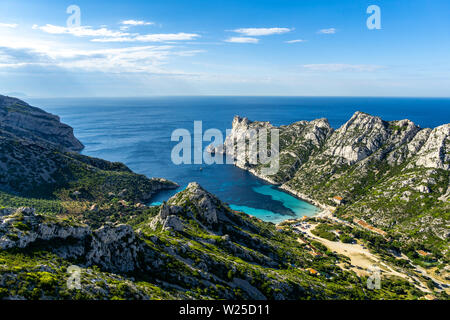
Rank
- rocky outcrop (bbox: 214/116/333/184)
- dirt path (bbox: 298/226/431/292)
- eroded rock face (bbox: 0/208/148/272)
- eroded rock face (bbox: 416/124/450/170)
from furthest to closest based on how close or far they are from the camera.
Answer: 1. rocky outcrop (bbox: 214/116/333/184)
2. eroded rock face (bbox: 416/124/450/170)
3. dirt path (bbox: 298/226/431/292)
4. eroded rock face (bbox: 0/208/148/272)

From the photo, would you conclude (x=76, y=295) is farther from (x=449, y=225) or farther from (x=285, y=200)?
(x=285, y=200)

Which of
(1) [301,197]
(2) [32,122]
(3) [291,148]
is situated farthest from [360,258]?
(2) [32,122]

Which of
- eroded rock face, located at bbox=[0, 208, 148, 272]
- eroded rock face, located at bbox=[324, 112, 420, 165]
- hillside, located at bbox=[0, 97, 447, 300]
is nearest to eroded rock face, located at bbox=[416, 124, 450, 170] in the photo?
eroded rock face, located at bbox=[324, 112, 420, 165]

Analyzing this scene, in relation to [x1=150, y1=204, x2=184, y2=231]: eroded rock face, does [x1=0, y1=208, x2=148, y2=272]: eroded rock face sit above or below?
above

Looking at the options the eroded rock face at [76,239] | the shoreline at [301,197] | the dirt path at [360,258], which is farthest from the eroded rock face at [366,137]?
the eroded rock face at [76,239]

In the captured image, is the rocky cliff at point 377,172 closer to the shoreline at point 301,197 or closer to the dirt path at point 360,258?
the shoreline at point 301,197

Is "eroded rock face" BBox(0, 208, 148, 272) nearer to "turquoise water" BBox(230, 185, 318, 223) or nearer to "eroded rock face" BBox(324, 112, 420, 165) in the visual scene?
"turquoise water" BBox(230, 185, 318, 223)

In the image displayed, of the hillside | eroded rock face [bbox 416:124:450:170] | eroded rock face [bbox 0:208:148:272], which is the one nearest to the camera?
the hillside

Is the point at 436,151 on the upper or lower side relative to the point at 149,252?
upper

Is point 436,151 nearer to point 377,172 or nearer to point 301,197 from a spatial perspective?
point 377,172

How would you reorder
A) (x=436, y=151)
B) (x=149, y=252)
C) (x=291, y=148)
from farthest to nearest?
(x=291, y=148) → (x=436, y=151) → (x=149, y=252)

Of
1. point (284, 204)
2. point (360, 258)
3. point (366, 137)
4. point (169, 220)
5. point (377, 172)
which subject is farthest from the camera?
point (366, 137)

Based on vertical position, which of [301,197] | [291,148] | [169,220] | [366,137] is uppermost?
[366,137]
